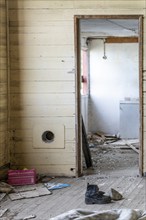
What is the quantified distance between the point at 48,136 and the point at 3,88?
2.81 ft

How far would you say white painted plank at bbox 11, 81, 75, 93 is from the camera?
17.1 feet

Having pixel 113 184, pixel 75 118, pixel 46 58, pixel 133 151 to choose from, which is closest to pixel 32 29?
pixel 46 58

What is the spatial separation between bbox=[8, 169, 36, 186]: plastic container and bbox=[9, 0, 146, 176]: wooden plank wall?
1.34ft

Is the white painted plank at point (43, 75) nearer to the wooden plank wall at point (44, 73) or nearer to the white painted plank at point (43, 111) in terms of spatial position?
the wooden plank wall at point (44, 73)

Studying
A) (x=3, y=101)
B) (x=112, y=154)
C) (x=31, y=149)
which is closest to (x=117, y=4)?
(x=3, y=101)

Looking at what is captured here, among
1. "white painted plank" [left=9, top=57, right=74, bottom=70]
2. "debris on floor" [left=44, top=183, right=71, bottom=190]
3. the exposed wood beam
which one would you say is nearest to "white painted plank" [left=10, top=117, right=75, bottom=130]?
"white painted plank" [left=9, top=57, right=74, bottom=70]

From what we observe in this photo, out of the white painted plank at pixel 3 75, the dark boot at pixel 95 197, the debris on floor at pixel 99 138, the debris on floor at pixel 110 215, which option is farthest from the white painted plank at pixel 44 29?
the debris on floor at pixel 110 215

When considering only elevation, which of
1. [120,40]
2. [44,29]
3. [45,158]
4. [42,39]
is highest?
[120,40]

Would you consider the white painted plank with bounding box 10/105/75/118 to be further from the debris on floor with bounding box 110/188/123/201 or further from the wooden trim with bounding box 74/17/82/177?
the debris on floor with bounding box 110/188/123/201

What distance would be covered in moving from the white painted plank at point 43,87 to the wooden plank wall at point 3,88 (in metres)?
0.16

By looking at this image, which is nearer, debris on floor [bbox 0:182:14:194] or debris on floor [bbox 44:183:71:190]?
debris on floor [bbox 0:182:14:194]

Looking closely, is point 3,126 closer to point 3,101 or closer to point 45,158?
point 3,101

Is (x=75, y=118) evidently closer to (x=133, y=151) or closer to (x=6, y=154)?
(x=6, y=154)

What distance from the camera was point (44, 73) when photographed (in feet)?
17.1
